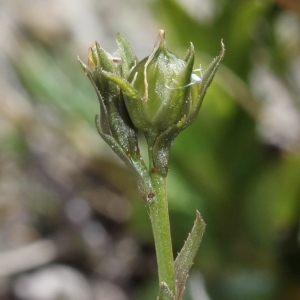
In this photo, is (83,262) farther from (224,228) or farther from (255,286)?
(255,286)

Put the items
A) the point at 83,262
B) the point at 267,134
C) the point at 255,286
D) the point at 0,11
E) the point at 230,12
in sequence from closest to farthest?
the point at 255,286 → the point at 230,12 → the point at 83,262 → the point at 267,134 → the point at 0,11

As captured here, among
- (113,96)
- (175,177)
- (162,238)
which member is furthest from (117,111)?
(175,177)

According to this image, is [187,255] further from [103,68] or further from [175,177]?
[175,177]

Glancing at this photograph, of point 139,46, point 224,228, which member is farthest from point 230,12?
point 139,46

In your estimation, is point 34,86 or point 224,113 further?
point 34,86

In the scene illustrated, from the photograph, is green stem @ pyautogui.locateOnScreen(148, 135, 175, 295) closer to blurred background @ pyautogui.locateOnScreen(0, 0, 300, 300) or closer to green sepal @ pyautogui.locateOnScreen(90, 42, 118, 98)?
green sepal @ pyautogui.locateOnScreen(90, 42, 118, 98)

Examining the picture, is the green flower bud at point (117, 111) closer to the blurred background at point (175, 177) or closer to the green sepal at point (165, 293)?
the green sepal at point (165, 293)

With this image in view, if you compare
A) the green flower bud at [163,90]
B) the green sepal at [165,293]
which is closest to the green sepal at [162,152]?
the green flower bud at [163,90]
